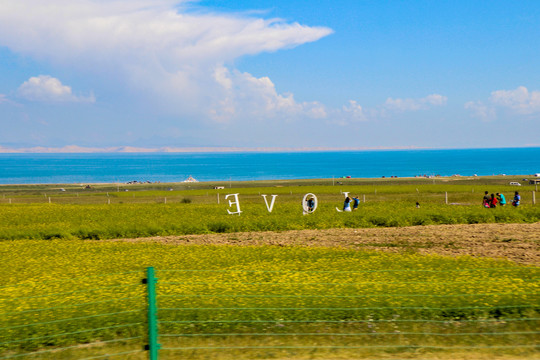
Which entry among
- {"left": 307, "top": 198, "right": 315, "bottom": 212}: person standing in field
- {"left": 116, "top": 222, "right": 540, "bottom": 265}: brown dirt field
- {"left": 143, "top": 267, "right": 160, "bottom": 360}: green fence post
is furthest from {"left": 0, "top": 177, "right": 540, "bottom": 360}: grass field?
{"left": 307, "top": 198, "right": 315, "bottom": 212}: person standing in field

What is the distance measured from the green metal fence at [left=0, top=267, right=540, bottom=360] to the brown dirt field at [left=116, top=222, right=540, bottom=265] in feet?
28.1

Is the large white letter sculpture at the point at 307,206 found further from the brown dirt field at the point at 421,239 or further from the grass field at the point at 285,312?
the grass field at the point at 285,312

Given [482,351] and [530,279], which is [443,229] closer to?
[530,279]

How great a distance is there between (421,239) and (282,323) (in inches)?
656

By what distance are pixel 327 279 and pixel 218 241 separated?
14.2 metres

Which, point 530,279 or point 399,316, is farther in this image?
point 530,279

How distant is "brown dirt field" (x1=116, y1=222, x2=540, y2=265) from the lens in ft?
67.0

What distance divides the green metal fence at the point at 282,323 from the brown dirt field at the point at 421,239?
8.56 meters

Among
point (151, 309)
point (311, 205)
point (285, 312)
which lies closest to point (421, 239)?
point (311, 205)

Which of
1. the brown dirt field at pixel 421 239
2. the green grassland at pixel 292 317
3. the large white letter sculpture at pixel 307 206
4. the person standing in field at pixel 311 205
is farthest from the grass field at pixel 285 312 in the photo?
the person standing in field at pixel 311 205

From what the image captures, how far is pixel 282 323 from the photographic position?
9.66 meters

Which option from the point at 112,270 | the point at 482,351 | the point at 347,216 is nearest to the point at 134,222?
the point at 347,216

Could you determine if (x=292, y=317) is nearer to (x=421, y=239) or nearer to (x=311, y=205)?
(x=421, y=239)

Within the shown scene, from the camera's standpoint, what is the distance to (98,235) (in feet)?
99.2
